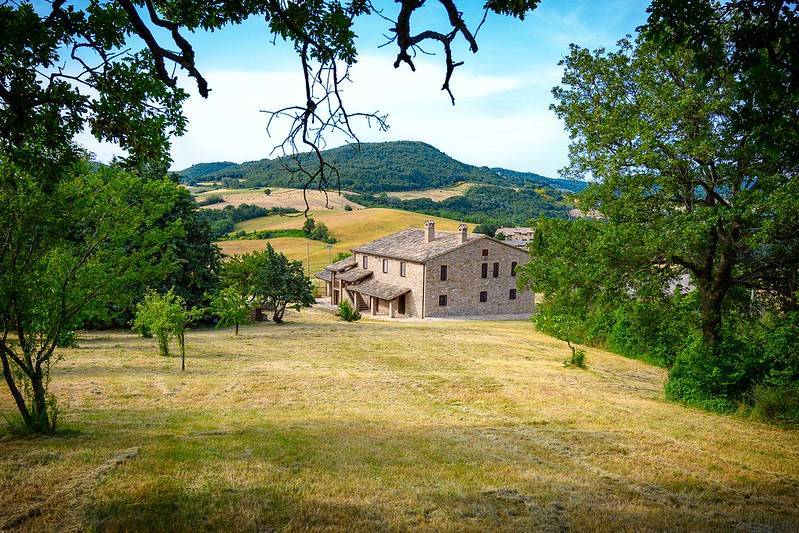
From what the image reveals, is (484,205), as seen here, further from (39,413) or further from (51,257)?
(39,413)

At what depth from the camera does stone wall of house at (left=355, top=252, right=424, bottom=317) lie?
161ft

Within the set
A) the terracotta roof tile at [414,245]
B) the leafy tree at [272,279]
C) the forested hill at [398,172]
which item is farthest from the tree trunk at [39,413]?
the forested hill at [398,172]

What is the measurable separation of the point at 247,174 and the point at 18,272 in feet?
453

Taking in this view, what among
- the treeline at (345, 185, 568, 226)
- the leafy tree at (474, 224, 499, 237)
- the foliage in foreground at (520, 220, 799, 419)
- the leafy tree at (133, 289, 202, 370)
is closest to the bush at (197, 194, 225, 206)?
the treeline at (345, 185, 568, 226)

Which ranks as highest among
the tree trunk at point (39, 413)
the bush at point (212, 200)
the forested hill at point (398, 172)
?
the forested hill at point (398, 172)

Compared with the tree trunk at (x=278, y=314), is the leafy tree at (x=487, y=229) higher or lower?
higher

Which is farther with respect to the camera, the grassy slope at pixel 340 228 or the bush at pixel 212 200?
the bush at pixel 212 200

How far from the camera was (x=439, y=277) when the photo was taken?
4912 cm

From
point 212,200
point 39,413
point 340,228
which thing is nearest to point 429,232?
point 340,228

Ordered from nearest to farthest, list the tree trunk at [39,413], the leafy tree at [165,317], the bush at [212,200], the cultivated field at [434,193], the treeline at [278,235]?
the tree trunk at [39,413] → the leafy tree at [165,317] → the treeline at [278,235] → the bush at [212,200] → the cultivated field at [434,193]

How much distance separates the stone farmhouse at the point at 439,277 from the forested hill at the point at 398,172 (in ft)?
214

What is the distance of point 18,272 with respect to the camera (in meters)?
9.02

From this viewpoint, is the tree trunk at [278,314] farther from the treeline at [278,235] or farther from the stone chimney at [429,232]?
the treeline at [278,235]

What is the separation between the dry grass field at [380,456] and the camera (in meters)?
6.39
